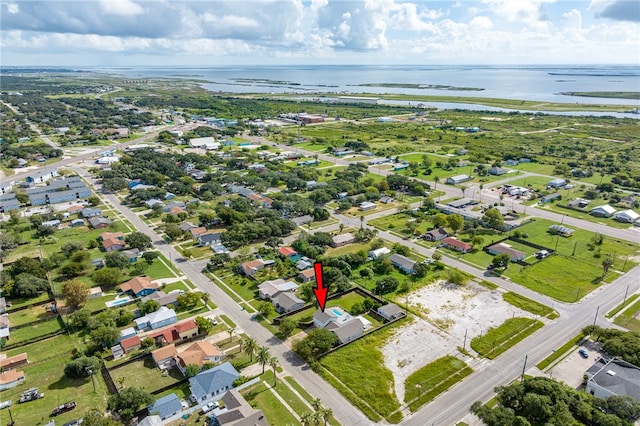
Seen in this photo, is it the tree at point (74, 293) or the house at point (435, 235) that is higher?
the tree at point (74, 293)

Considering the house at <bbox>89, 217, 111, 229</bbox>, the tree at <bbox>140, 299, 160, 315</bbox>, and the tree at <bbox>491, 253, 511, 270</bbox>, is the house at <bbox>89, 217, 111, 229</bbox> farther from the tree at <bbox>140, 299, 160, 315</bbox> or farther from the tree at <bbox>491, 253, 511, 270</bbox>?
the tree at <bbox>491, 253, 511, 270</bbox>

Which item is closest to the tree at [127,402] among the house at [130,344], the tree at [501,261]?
the house at [130,344]

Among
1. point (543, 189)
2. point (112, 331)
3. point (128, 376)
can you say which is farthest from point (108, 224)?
point (543, 189)

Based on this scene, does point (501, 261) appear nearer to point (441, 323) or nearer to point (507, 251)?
point (507, 251)

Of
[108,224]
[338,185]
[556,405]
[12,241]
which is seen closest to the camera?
[556,405]

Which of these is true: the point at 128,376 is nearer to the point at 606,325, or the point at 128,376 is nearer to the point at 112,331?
the point at 112,331

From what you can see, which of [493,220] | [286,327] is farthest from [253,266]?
[493,220]

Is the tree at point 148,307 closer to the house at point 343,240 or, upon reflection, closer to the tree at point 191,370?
the tree at point 191,370
